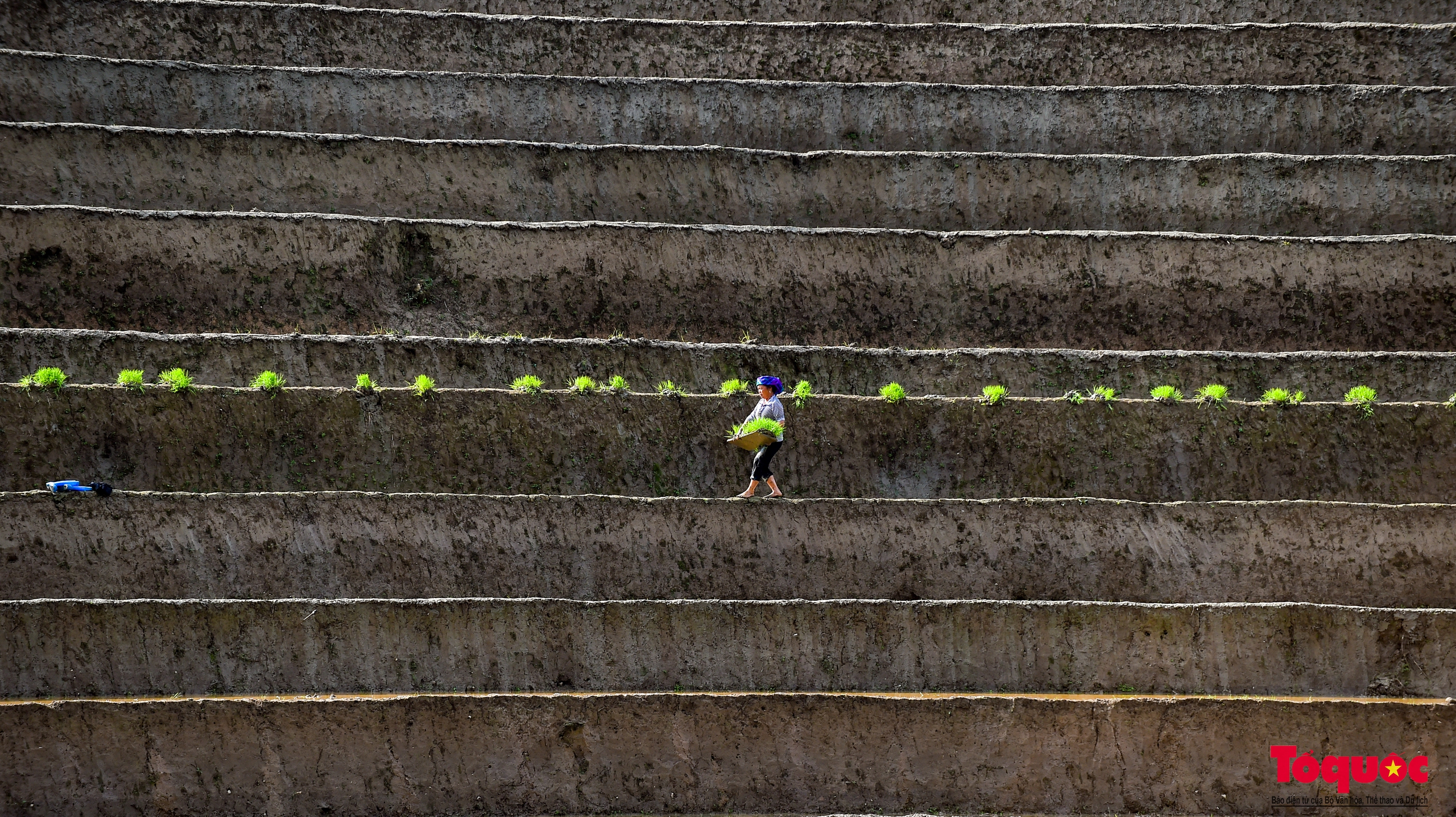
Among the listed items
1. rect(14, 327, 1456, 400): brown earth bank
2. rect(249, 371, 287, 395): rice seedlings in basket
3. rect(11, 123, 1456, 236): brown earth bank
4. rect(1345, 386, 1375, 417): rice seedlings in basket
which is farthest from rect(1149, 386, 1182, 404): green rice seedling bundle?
rect(249, 371, 287, 395): rice seedlings in basket

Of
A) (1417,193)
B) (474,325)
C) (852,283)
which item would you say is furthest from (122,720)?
(1417,193)

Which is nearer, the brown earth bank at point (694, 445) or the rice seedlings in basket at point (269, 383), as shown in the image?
the brown earth bank at point (694, 445)

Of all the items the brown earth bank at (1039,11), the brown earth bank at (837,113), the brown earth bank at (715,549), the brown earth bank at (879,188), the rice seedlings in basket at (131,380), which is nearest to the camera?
the brown earth bank at (715,549)

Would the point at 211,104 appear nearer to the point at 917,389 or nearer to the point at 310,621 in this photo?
the point at 310,621

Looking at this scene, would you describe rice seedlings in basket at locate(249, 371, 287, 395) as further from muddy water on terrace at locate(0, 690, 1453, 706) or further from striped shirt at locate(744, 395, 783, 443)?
striped shirt at locate(744, 395, 783, 443)

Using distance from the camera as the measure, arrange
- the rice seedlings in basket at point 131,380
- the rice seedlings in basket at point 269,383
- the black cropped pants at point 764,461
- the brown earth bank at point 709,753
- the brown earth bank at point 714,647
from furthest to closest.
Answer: the rice seedlings in basket at point 269,383 < the rice seedlings in basket at point 131,380 < the black cropped pants at point 764,461 < the brown earth bank at point 714,647 < the brown earth bank at point 709,753

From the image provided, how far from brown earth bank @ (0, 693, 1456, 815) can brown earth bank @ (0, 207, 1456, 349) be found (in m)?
4.94

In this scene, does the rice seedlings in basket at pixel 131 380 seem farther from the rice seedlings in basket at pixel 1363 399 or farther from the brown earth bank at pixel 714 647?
the rice seedlings in basket at pixel 1363 399

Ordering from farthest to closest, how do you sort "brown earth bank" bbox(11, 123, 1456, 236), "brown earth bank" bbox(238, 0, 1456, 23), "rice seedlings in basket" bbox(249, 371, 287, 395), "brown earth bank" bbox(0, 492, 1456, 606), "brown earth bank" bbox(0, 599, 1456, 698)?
"brown earth bank" bbox(238, 0, 1456, 23)
"brown earth bank" bbox(11, 123, 1456, 236)
"rice seedlings in basket" bbox(249, 371, 287, 395)
"brown earth bank" bbox(0, 492, 1456, 606)
"brown earth bank" bbox(0, 599, 1456, 698)

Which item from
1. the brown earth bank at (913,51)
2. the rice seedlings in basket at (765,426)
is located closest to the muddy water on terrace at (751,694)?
the rice seedlings in basket at (765,426)

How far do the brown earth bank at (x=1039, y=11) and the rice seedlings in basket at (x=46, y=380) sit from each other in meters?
8.40

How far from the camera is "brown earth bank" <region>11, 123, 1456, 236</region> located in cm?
1399

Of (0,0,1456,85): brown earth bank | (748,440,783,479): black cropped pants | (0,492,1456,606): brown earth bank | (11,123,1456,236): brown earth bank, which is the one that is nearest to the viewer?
(0,492,1456,606): brown earth bank

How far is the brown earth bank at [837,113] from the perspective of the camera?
1475cm
